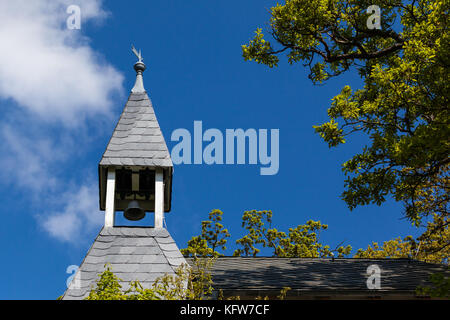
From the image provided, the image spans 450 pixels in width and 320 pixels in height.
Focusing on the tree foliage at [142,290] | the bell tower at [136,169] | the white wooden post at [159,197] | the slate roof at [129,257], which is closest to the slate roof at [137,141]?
the bell tower at [136,169]

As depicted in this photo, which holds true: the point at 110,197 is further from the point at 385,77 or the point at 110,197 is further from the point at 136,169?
the point at 385,77

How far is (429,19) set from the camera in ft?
39.6

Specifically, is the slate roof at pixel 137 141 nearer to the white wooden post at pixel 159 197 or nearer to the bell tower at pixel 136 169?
the bell tower at pixel 136 169

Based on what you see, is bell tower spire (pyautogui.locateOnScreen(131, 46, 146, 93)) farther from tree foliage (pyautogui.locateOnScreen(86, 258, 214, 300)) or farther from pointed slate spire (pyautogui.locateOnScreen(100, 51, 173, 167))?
tree foliage (pyautogui.locateOnScreen(86, 258, 214, 300))

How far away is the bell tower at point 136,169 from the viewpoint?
1366 centimetres

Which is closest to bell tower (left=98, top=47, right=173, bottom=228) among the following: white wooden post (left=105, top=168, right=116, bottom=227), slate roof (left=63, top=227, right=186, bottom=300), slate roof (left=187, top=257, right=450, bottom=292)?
white wooden post (left=105, top=168, right=116, bottom=227)

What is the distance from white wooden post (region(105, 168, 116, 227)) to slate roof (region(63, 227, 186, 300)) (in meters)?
0.29

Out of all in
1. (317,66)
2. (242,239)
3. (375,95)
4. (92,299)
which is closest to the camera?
(92,299)

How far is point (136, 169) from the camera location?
1402 centimetres

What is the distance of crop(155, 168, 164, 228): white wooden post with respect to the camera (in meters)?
13.3
